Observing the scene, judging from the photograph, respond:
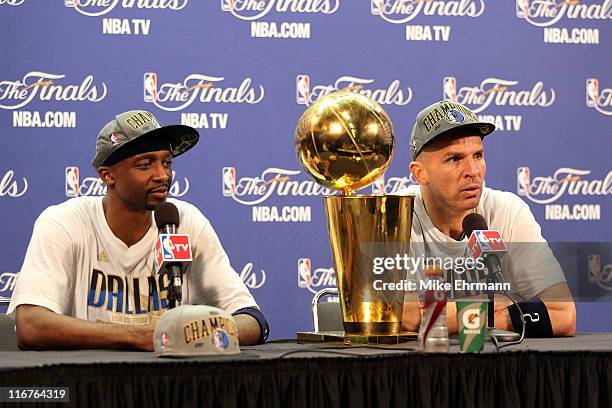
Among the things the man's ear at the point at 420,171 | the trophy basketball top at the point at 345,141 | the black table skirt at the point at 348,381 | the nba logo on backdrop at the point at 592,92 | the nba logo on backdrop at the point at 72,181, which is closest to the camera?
the black table skirt at the point at 348,381

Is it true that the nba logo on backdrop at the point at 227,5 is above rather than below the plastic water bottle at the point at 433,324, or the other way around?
above

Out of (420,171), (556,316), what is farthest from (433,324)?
(420,171)

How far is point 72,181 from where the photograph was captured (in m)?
4.55

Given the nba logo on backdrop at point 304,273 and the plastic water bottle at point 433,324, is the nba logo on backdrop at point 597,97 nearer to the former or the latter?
the nba logo on backdrop at point 304,273

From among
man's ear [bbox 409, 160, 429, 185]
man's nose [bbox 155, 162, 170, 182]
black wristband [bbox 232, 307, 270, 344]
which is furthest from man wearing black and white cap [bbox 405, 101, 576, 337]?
man's nose [bbox 155, 162, 170, 182]

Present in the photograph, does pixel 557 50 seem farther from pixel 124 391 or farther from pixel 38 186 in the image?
pixel 124 391

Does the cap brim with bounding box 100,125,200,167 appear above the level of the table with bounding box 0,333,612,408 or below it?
above

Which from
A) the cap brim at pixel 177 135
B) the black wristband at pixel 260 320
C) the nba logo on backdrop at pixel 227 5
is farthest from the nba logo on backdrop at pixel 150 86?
the black wristband at pixel 260 320

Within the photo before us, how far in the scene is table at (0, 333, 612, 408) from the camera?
5.83 ft

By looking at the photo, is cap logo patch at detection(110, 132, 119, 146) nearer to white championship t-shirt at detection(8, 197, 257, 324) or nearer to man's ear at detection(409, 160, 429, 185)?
white championship t-shirt at detection(8, 197, 257, 324)

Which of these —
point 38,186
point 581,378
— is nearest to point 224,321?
point 581,378

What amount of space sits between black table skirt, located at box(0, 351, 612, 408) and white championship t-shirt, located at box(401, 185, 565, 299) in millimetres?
767

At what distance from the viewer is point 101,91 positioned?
4.58m

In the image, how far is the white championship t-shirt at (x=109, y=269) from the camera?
2.79 meters
